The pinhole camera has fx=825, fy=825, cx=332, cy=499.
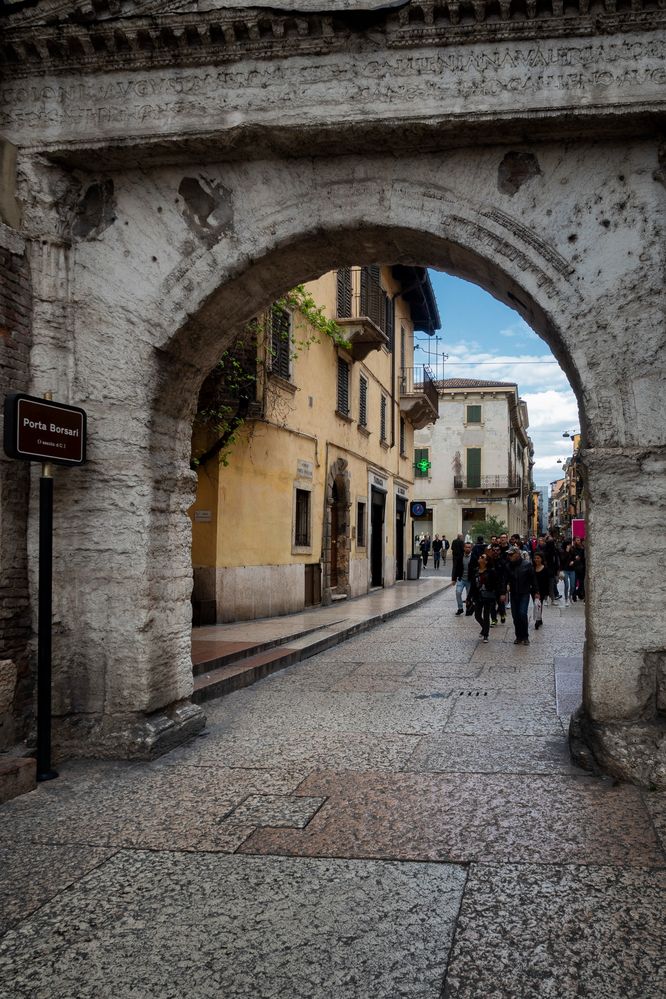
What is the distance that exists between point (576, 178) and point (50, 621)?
171 inches

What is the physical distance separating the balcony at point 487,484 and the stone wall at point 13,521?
46.4 metres

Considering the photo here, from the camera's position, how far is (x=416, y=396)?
26578mm

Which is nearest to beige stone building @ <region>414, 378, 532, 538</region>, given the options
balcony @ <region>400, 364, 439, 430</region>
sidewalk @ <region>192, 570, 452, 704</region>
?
balcony @ <region>400, 364, 439, 430</region>

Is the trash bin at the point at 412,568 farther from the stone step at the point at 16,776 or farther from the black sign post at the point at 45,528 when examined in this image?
the stone step at the point at 16,776

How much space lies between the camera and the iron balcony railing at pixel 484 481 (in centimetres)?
5066

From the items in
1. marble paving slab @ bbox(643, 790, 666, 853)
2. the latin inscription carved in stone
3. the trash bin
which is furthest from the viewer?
the trash bin

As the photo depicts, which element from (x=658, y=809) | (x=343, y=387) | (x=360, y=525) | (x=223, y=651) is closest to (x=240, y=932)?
(x=658, y=809)

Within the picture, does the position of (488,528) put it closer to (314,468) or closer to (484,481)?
(484,481)

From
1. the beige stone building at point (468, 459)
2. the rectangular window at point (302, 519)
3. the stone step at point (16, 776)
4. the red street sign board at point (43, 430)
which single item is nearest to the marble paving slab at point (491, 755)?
the stone step at point (16, 776)

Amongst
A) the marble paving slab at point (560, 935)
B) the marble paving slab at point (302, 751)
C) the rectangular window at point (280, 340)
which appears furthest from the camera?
the rectangular window at point (280, 340)

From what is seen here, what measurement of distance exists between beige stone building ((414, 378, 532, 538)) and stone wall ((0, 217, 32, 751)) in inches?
1795

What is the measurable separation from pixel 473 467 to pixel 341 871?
159ft

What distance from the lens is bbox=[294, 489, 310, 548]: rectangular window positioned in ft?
52.1

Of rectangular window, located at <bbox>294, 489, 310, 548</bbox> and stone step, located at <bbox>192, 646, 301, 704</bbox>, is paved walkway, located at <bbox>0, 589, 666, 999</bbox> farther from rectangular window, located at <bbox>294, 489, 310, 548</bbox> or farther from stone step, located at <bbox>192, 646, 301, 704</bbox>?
rectangular window, located at <bbox>294, 489, 310, 548</bbox>
